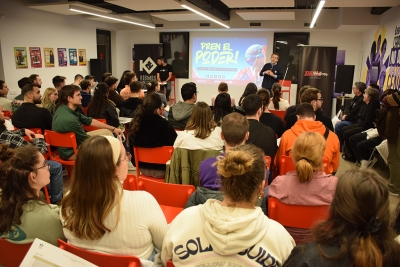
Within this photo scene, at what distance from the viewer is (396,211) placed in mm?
1536

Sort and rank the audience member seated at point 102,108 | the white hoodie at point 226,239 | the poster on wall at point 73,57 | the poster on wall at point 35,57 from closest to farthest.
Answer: the white hoodie at point 226,239
the audience member seated at point 102,108
the poster on wall at point 35,57
the poster on wall at point 73,57

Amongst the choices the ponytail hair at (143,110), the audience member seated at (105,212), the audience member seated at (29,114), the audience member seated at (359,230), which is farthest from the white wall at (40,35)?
the audience member seated at (359,230)

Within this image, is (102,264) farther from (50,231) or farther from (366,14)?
(366,14)

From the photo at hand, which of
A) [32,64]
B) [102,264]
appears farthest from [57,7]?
[102,264]

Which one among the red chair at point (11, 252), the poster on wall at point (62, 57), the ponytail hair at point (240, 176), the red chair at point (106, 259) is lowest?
the red chair at point (11, 252)

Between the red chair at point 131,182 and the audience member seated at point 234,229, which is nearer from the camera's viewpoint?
the audience member seated at point 234,229

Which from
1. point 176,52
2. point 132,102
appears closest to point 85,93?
point 132,102

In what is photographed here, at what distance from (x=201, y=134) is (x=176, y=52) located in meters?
8.75

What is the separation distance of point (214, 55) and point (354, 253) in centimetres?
1015

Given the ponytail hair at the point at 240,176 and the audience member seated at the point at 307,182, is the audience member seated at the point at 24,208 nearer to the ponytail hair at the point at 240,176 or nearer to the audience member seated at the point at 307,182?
the ponytail hair at the point at 240,176

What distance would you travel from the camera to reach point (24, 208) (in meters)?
1.56

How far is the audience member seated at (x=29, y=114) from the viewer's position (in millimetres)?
3822

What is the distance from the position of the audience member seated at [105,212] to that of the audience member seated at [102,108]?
322 centimetres

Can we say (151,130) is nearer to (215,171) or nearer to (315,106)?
(215,171)
